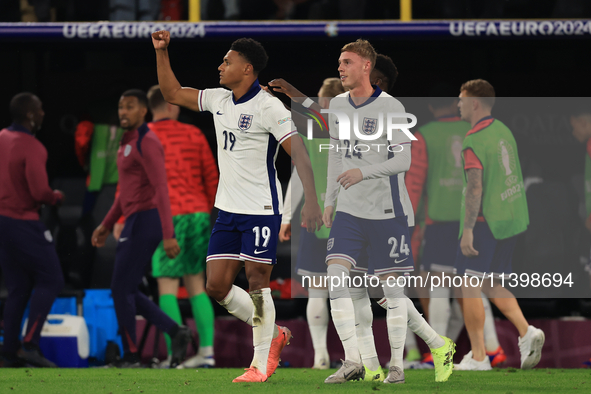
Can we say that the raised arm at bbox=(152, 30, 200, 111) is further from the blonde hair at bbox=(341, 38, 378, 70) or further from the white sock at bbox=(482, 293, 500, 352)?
the white sock at bbox=(482, 293, 500, 352)

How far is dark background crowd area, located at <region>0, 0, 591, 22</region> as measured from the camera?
26.1 feet

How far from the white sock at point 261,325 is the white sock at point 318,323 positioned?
1568mm

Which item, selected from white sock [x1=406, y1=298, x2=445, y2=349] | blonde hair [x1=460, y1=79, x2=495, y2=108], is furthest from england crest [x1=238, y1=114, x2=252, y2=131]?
blonde hair [x1=460, y1=79, x2=495, y2=108]

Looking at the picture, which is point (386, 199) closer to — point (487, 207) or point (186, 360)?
point (487, 207)

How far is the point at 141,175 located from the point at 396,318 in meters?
2.54

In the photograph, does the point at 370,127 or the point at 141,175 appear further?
the point at 141,175

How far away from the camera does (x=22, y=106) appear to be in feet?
25.5

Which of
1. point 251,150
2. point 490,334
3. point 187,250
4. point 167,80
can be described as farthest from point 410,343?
point 167,80

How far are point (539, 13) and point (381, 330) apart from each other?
2929mm

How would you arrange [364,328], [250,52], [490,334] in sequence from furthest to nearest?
[490,334] < [364,328] < [250,52]

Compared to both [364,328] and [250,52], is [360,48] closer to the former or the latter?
[250,52]

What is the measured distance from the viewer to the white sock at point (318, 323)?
7.29 metres

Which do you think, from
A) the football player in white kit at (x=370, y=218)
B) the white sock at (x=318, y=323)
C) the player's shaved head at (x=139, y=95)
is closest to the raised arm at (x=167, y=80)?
the football player in white kit at (x=370, y=218)

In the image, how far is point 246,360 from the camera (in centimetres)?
777
